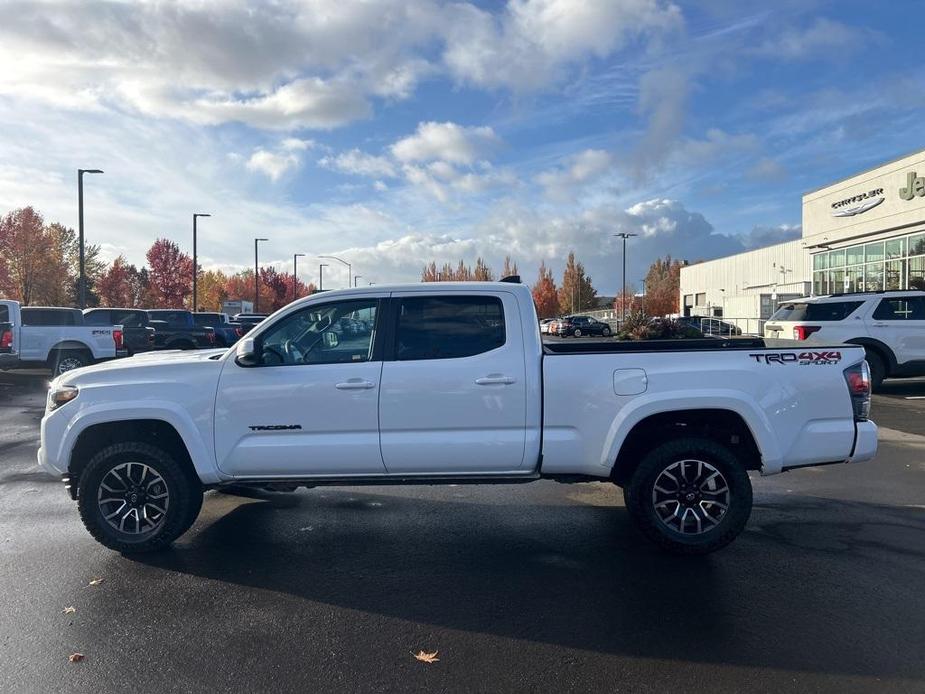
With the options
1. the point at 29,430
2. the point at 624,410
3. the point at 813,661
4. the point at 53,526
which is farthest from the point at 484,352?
the point at 29,430

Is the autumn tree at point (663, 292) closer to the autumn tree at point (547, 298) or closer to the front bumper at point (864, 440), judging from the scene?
the autumn tree at point (547, 298)

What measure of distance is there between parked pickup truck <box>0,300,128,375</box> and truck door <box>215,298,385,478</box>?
1333 centimetres

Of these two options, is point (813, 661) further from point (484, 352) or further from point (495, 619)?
point (484, 352)

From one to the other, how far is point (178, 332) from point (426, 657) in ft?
74.4

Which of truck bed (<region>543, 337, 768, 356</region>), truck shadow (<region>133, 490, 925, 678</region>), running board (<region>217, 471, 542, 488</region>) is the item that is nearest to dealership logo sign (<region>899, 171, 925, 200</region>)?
truck shadow (<region>133, 490, 925, 678</region>)

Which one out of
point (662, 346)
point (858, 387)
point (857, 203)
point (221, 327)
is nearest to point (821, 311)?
point (858, 387)

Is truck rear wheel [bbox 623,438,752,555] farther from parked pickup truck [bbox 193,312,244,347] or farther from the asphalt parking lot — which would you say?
parked pickup truck [bbox 193,312,244,347]

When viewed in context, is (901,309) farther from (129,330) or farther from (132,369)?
(129,330)

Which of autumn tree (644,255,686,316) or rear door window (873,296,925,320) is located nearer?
rear door window (873,296,925,320)

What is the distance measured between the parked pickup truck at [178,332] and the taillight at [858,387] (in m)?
21.2

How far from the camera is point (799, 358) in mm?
4977

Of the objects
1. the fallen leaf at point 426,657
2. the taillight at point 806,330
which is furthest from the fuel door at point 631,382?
the taillight at point 806,330

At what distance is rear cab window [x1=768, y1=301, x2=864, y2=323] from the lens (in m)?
14.4

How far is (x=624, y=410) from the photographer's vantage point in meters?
4.90
